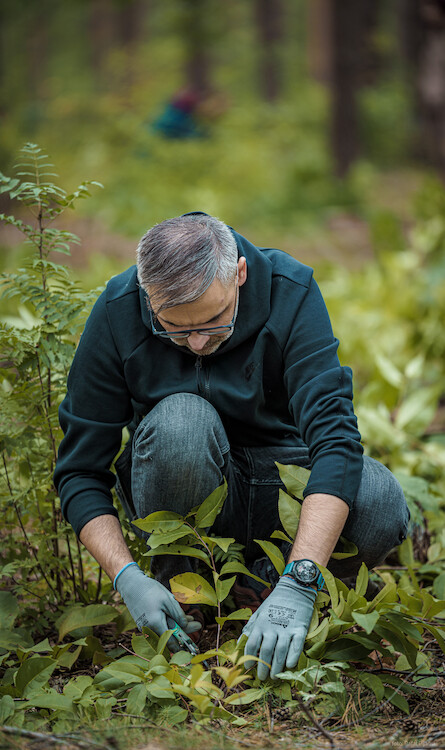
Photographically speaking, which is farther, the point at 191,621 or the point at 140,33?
the point at 140,33

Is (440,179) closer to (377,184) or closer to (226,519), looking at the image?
(226,519)

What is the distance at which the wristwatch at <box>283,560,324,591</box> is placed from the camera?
1.84 meters

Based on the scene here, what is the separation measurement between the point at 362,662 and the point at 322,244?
6.73 metres

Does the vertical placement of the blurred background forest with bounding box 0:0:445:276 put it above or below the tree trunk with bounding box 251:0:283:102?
below

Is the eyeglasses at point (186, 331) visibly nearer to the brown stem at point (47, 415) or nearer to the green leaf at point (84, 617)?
the brown stem at point (47, 415)

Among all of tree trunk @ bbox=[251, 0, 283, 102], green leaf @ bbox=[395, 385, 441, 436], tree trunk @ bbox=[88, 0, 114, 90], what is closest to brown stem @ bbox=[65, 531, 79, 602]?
green leaf @ bbox=[395, 385, 441, 436]

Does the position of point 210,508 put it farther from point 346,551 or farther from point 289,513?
point 346,551

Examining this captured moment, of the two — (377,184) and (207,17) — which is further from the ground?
(207,17)

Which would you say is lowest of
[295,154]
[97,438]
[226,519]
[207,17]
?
[226,519]

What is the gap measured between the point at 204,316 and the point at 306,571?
0.70m

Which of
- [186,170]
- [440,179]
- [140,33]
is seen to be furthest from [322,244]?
[140,33]

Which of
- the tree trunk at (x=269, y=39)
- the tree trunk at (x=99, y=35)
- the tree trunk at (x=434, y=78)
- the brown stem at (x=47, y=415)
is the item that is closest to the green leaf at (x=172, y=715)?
the brown stem at (x=47, y=415)

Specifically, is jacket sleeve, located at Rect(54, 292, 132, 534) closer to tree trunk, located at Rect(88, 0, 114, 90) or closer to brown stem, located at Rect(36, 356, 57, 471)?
brown stem, located at Rect(36, 356, 57, 471)

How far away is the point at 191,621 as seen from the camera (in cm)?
206
